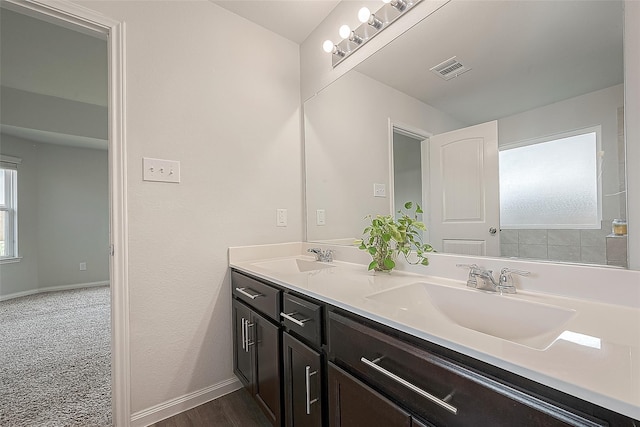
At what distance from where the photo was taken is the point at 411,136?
1403 millimetres

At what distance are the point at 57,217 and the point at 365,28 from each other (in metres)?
5.28

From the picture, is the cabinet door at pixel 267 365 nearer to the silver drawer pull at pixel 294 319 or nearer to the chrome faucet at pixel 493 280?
the silver drawer pull at pixel 294 319

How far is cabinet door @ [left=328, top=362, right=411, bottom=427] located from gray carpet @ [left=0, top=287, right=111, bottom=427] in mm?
1342

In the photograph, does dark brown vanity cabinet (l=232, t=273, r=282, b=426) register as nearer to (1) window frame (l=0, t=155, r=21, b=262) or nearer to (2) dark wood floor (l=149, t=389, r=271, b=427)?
(2) dark wood floor (l=149, t=389, r=271, b=427)

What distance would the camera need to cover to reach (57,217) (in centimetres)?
433

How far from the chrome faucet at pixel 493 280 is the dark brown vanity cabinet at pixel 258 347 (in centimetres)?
78

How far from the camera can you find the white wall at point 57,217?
3.97 m

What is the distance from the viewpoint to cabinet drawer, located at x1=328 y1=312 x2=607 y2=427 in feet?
1.58

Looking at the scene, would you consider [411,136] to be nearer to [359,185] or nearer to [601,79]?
[359,185]

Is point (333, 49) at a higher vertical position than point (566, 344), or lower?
higher

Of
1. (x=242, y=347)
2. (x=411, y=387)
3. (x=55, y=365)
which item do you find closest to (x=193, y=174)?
(x=242, y=347)

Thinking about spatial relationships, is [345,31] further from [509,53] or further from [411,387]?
[411,387]

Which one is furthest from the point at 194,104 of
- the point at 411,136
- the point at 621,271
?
the point at 621,271

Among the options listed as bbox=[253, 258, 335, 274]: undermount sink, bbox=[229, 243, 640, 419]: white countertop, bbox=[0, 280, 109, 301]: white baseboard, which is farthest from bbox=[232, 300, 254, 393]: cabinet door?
bbox=[0, 280, 109, 301]: white baseboard
